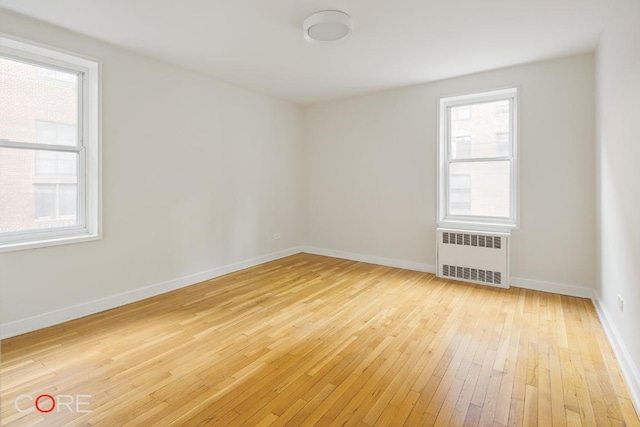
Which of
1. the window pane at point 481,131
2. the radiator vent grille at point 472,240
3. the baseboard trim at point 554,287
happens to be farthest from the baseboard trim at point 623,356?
the window pane at point 481,131

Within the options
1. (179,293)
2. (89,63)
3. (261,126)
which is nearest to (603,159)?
(261,126)

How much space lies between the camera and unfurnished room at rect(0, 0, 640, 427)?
2.03 m

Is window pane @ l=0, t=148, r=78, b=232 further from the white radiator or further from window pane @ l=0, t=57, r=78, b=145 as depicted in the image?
the white radiator

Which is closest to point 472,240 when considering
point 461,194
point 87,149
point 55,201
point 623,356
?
point 461,194

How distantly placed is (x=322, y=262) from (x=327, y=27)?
139 inches

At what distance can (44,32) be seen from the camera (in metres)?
2.84

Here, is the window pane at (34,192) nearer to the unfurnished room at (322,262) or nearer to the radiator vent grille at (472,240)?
the unfurnished room at (322,262)

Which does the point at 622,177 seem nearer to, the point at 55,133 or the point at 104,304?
the point at 104,304

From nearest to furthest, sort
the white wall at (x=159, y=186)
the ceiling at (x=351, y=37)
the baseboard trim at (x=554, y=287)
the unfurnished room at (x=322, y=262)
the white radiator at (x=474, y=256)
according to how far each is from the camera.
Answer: the unfurnished room at (x=322, y=262) → the ceiling at (x=351, y=37) → the white wall at (x=159, y=186) → the baseboard trim at (x=554, y=287) → the white radiator at (x=474, y=256)

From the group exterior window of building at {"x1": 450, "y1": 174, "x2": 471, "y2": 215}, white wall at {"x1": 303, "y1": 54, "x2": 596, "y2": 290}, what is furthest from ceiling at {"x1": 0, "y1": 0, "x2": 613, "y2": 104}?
exterior window of building at {"x1": 450, "y1": 174, "x2": 471, "y2": 215}

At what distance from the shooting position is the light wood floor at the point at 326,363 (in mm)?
1792

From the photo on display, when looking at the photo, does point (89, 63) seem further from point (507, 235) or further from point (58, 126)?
point (507, 235)

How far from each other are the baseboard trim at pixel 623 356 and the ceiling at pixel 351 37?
2685 mm

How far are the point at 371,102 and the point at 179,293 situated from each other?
398 cm
